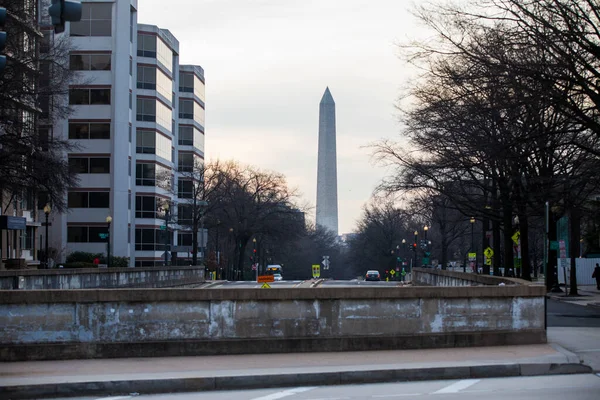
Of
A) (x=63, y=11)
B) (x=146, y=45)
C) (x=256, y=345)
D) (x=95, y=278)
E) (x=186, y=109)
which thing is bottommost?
(x=256, y=345)

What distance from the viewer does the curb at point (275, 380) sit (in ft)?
42.3

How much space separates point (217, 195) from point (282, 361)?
68.4m

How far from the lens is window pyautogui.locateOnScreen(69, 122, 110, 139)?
253 ft

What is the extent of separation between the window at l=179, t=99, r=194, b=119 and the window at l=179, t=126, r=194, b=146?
1.45 m

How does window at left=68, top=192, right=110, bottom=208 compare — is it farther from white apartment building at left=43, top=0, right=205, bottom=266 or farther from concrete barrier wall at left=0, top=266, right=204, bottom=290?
concrete barrier wall at left=0, top=266, right=204, bottom=290

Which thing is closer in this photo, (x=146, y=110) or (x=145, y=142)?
(x=146, y=110)

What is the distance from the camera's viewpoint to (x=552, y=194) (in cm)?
3766

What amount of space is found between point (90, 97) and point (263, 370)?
6660 centimetres

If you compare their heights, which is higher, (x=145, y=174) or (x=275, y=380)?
(x=145, y=174)

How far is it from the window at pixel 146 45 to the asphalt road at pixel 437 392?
72969 mm

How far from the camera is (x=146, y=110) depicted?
82938 millimetres

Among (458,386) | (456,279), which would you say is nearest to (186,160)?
(456,279)

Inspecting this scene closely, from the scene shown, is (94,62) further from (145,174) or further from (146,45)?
(145,174)

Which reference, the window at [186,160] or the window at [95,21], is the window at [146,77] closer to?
the window at [95,21]
